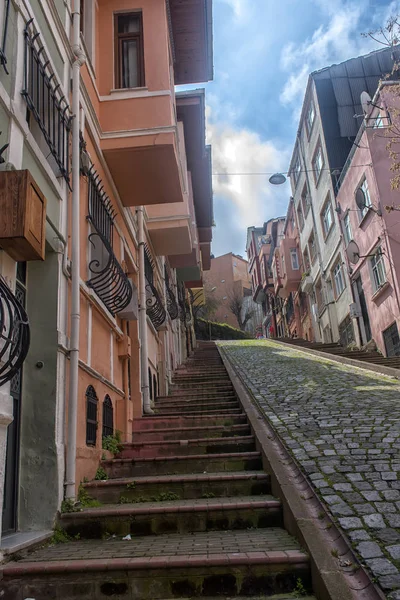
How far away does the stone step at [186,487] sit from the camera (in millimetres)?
5148

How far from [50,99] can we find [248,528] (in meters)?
4.88

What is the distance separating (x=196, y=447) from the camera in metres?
6.52

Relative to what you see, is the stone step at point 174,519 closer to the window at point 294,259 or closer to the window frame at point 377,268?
the window frame at point 377,268

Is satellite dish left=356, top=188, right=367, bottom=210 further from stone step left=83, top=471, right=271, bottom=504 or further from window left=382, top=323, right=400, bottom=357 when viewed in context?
stone step left=83, top=471, right=271, bottom=504

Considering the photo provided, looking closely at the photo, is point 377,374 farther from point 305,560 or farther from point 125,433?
point 305,560

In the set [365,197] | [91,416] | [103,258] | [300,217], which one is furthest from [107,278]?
[300,217]

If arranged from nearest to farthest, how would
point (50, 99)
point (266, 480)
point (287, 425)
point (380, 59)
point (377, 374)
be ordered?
1. point (266, 480)
2. point (50, 99)
3. point (287, 425)
4. point (377, 374)
5. point (380, 59)

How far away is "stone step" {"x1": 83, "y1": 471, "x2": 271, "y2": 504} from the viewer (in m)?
5.15

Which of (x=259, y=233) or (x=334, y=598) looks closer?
(x=334, y=598)

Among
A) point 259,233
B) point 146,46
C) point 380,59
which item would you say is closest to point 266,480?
point 146,46

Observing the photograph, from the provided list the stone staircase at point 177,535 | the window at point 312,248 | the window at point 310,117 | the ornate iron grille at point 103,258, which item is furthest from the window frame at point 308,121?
the stone staircase at point 177,535

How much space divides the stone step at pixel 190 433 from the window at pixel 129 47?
5.74 metres

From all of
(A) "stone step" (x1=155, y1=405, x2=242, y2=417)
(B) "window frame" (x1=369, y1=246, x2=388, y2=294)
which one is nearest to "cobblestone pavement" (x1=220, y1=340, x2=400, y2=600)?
(A) "stone step" (x1=155, y1=405, x2=242, y2=417)

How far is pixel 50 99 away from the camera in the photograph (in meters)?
5.56
